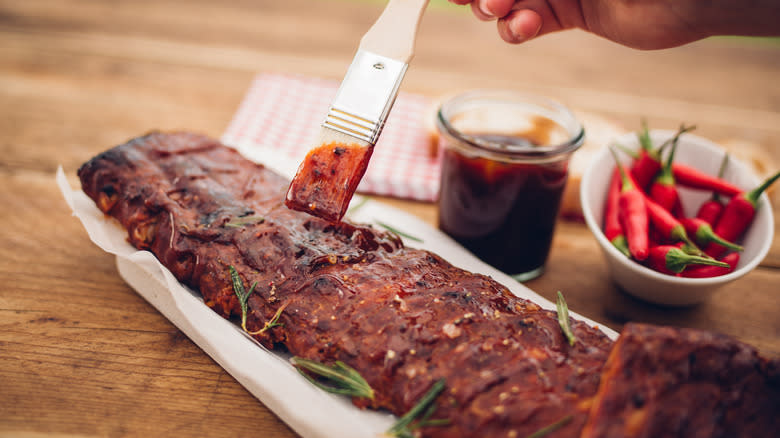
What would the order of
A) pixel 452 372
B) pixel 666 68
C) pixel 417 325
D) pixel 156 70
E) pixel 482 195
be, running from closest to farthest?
pixel 452 372 < pixel 417 325 < pixel 482 195 < pixel 156 70 < pixel 666 68

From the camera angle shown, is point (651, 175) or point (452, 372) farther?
point (651, 175)

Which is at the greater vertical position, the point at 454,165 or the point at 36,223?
the point at 454,165

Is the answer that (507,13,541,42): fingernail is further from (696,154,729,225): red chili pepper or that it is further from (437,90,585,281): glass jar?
(696,154,729,225): red chili pepper

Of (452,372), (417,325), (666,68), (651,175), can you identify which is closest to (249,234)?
(417,325)

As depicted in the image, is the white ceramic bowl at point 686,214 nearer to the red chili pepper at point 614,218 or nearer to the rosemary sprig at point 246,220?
the red chili pepper at point 614,218

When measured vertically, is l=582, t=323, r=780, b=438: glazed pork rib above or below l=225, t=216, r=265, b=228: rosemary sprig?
below

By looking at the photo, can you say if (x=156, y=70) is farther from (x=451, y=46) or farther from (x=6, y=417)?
(x=6, y=417)

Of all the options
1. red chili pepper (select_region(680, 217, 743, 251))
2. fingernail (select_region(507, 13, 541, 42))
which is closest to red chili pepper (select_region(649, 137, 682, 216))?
red chili pepper (select_region(680, 217, 743, 251))
